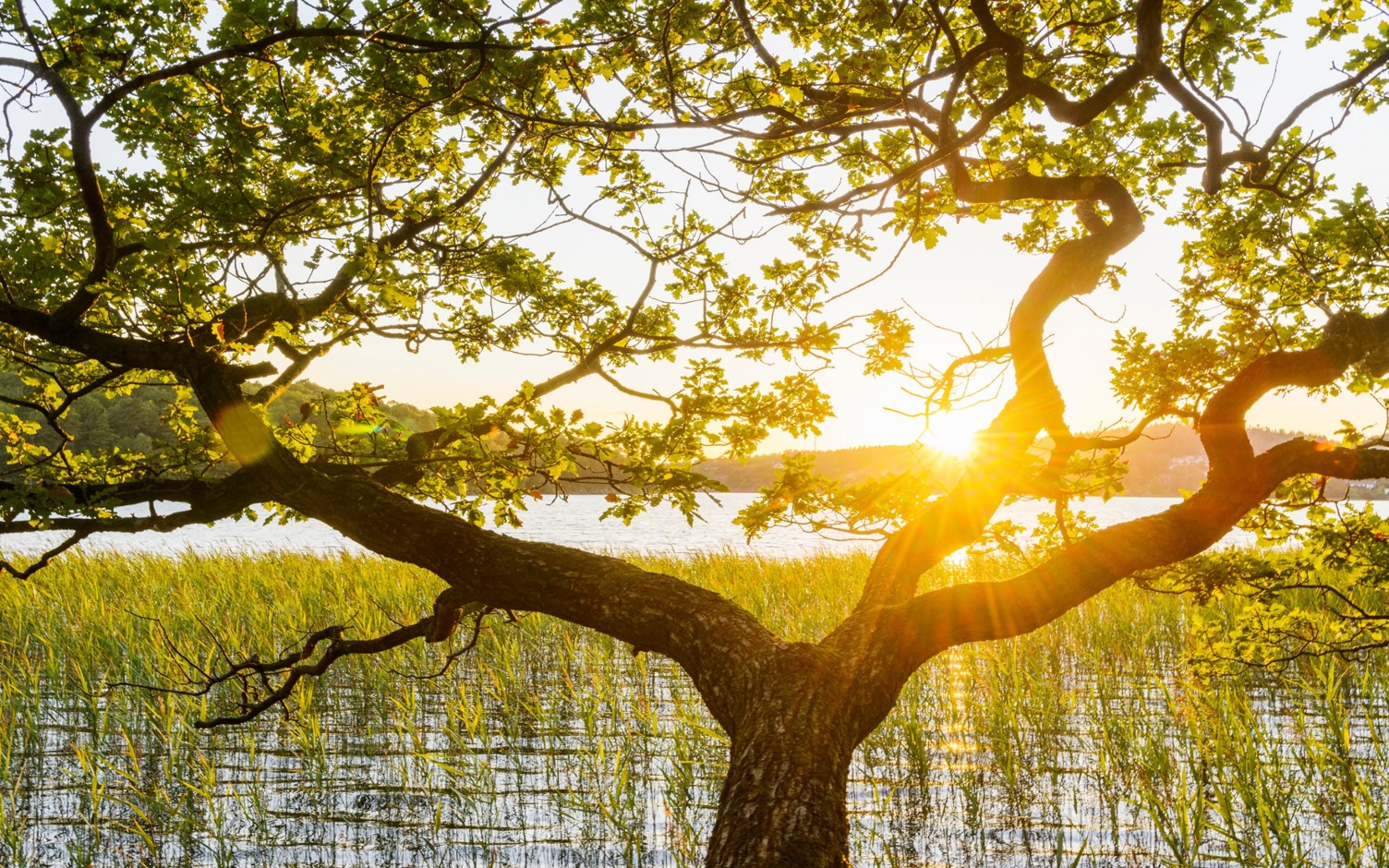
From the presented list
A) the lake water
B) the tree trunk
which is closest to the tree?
the tree trunk

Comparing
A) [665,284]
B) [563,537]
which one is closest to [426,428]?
[665,284]

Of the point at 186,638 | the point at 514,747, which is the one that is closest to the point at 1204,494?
the point at 514,747

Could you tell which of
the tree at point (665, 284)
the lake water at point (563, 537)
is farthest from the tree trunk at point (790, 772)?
the lake water at point (563, 537)

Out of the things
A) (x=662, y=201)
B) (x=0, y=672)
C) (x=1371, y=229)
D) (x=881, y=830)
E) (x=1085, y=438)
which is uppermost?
(x=662, y=201)

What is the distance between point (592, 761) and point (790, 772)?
4.29 m

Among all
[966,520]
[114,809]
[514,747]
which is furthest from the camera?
[514,747]

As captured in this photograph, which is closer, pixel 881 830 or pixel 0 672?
pixel 881 830

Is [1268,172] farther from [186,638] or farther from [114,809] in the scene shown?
[186,638]

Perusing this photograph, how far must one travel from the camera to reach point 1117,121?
5387 millimetres

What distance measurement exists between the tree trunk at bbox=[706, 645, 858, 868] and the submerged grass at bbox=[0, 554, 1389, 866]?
1861 millimetres

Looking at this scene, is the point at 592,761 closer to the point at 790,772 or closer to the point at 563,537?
the point at 790,772

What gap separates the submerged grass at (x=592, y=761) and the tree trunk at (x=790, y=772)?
6.11ft

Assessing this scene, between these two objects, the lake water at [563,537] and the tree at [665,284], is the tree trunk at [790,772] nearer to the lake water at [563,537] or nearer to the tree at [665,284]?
the tree at [665,284]

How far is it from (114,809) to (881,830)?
5.54 metres
